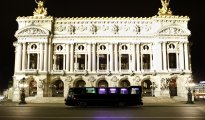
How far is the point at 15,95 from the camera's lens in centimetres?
6041

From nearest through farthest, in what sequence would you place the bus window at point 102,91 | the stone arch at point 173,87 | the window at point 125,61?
the bus window at point 102,91 < the stone arch at point 173,87 < the window at point 125,61

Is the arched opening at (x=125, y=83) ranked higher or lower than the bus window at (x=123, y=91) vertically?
higher

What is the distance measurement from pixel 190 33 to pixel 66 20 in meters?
25.3

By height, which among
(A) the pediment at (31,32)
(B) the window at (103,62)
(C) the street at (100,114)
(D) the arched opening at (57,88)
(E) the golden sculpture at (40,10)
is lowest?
(C) the street at (100,114)

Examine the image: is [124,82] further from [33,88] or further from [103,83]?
[33,88]

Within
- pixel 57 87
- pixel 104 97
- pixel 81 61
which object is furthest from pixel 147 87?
pixel 104 97

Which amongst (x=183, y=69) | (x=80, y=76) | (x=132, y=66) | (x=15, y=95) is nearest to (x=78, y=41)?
(x=80, y=76)

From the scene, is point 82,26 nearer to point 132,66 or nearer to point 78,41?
point 78,41

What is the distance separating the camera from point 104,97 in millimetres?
41406

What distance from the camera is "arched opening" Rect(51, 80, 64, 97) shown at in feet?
205

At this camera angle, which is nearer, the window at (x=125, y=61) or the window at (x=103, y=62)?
the window at (x=103, y=62)

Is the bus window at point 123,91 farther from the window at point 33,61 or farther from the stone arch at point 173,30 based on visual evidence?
the window at point 33,61

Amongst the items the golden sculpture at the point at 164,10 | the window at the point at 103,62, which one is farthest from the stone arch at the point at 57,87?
the golden sculpture at the point at 164,10

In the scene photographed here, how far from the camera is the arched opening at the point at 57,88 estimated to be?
6255 cm
